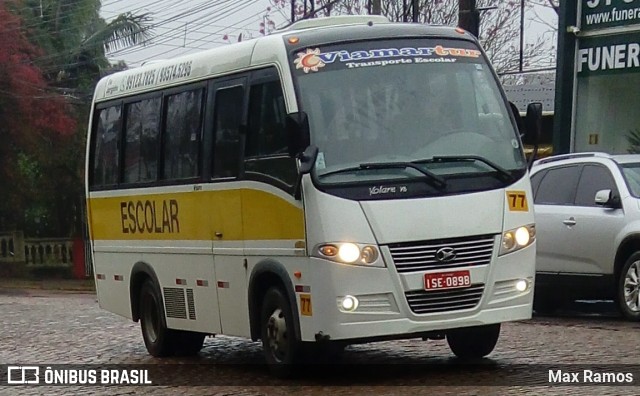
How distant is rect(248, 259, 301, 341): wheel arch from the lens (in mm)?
10789

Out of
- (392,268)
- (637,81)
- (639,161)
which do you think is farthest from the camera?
(637,81)

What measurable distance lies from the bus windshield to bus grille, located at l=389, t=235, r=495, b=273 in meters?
0.54

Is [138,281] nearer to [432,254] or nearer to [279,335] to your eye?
[279,335]

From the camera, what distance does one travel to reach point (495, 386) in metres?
10.1

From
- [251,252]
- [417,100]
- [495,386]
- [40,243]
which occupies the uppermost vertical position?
[417,100]

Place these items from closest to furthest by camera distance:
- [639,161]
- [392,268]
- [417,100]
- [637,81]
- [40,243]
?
1. [392,268]
2. [417,100]
3. [639,161]
4. [637,81]
5. [40,243]

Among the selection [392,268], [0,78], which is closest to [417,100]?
[392,268]

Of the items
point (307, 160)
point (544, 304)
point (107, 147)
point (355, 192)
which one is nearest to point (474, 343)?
point (355, 192)

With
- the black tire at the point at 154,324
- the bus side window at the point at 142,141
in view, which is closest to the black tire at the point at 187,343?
the black tire at the point at 154,324

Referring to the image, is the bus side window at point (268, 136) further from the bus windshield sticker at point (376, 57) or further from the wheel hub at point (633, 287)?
the wheel hub at point (633, 287)

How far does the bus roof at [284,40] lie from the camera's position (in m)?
11.1

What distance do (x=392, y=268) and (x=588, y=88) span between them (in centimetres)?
1350

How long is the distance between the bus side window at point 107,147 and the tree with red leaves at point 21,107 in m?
25.7

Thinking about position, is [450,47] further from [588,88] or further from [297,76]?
[588,88]
